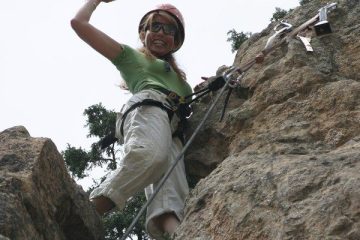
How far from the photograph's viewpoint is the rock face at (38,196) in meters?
3.42

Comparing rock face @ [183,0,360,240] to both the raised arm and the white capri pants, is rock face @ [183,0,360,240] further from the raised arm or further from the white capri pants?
the raised arm

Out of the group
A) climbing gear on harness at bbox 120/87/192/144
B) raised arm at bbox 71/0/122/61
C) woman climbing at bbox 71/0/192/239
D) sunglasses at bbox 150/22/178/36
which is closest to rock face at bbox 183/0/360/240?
climbing gear on harness at bbox 120/87/192/144

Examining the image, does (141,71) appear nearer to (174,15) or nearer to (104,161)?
(174,15)

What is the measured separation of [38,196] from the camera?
3.75m

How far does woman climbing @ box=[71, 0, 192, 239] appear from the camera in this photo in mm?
4609

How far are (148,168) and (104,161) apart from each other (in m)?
4.98

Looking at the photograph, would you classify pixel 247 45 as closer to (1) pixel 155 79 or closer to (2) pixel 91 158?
(1) pixel 155 79

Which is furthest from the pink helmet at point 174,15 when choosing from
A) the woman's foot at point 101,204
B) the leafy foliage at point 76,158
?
the leafy foliage at point 76,158

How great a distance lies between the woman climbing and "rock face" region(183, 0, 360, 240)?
0.44 metres

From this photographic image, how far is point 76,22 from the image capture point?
521 centimetres

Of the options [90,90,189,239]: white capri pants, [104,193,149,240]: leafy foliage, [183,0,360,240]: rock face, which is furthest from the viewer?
[104,193,149,240]: leafy foliage

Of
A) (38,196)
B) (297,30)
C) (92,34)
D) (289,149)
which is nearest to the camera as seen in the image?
(38,196)

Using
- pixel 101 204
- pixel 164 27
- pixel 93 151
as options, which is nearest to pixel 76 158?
pixel 93 151

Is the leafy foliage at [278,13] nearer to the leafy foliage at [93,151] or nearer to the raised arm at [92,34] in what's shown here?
the leafy foliage at [93,151]
